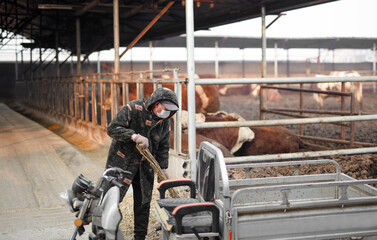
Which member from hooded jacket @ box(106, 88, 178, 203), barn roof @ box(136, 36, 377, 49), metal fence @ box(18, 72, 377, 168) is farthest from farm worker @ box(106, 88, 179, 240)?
barn roof @ box(136, 36, 377, 49)

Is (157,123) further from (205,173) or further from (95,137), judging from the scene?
(95,137)

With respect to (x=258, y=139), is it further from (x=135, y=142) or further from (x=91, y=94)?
(x=91, y=94)

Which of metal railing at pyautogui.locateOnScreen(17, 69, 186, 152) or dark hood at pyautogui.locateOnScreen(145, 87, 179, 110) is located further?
metal railing at pyautogui.locateOnScreen(17, 69, 186, 152)

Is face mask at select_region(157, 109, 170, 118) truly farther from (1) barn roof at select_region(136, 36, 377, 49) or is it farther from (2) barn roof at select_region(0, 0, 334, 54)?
(1) barn roof at select_region(136, 36, 377, 49)

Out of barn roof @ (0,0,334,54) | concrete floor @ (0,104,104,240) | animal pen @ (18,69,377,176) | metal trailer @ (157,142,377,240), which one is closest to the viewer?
metal trailer @ (157,142,377,240)

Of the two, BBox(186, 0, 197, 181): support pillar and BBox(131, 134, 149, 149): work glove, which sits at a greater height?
BBox(186, 0, 197, 181): support pillar

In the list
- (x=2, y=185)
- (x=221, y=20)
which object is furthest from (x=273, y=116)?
(x=2, y=185)

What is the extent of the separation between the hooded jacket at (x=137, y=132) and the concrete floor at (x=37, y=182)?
1.06m

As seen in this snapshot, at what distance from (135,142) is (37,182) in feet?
11.4

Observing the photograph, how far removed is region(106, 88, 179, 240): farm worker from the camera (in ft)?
13.5

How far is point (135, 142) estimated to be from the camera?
13.7 ft

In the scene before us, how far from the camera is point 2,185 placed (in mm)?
6781

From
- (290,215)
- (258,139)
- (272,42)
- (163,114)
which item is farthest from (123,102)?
(272,42)

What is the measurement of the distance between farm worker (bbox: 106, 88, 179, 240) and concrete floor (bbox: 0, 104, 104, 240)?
0.88m
